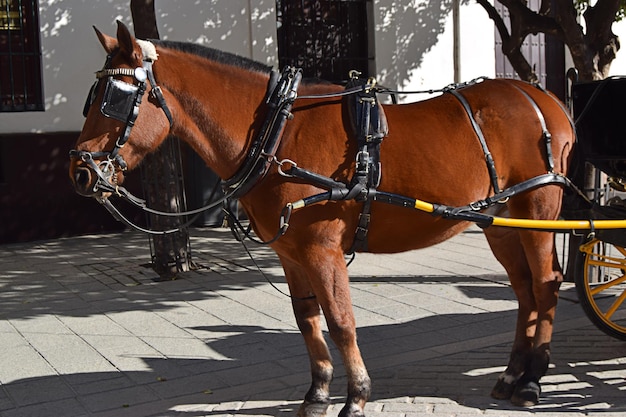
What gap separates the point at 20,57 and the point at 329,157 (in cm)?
836

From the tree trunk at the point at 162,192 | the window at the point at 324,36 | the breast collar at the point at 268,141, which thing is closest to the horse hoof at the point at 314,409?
the breast collar at the point at 268,141

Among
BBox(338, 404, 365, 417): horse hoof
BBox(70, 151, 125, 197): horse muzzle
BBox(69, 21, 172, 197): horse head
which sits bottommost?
BBox(338, 404, 365, 417): horse hoof

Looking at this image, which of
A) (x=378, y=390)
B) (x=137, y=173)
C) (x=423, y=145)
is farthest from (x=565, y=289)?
(x=137, y=173)

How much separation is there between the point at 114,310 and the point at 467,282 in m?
3.55

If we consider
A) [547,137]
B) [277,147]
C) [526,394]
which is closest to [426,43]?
[547,137]

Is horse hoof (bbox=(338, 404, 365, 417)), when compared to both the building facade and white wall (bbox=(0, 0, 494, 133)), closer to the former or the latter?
the building facade

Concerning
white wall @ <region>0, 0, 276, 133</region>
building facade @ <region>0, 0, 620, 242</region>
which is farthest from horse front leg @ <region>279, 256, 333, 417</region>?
white wall @ <region>0, 0, 276, 133</region>

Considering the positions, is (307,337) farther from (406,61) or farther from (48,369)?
(406,61)

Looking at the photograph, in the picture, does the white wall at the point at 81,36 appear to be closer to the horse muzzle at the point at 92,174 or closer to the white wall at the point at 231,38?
the white wall at the point at 231,38

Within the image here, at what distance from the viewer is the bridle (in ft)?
13.0

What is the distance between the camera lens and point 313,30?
43.3 feet

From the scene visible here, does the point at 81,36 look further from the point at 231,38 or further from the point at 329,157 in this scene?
the point at 329,157

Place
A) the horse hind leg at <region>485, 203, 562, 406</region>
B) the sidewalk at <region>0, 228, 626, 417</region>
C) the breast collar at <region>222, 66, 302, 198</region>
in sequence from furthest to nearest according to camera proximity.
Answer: the sidewalk at <region>0, 228, 626, 417</region> < the horse hind leg at <region>485, 203, 562, 406</region> < the breast collar at <region>222, 66, 302, 198</region>

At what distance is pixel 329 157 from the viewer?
14.0 feet
